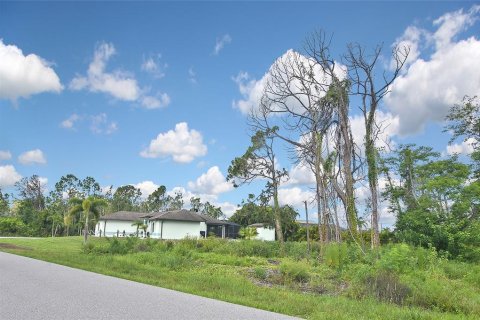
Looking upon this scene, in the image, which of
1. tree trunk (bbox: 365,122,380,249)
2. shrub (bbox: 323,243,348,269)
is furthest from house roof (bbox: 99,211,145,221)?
shrub (bbox: 323,243,348,269)

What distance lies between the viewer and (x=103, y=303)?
720 centimetres

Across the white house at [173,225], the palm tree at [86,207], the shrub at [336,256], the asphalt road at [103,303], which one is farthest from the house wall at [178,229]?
the asphalt road at [103,303]

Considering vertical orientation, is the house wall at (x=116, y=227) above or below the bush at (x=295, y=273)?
above

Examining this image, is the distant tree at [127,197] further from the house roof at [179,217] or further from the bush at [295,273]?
the bush at [295,273]

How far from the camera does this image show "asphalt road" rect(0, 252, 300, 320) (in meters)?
6.36

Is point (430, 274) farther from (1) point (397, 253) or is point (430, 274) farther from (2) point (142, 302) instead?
(2) point (142, 302)

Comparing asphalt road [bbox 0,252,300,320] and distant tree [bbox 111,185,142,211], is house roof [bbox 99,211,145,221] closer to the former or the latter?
distant tree [bbox 111,185,142,211]

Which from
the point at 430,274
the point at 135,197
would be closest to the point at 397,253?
the point at 430,274

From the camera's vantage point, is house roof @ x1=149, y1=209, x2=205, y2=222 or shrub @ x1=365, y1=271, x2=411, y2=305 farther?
house roof @ x1=149, y1=209, x2=205, y2=222

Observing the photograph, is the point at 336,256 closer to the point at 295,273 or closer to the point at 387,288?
the point at 295,273

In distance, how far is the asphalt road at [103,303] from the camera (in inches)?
250

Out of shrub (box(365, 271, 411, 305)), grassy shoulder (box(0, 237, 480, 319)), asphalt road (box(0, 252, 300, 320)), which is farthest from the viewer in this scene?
shrub (box(365, 271, 411, 305))

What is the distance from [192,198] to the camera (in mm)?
83062

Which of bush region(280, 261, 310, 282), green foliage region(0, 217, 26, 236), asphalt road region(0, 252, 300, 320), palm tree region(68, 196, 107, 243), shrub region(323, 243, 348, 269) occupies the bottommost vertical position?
asphalt road region(0, 252, 300, 320)
